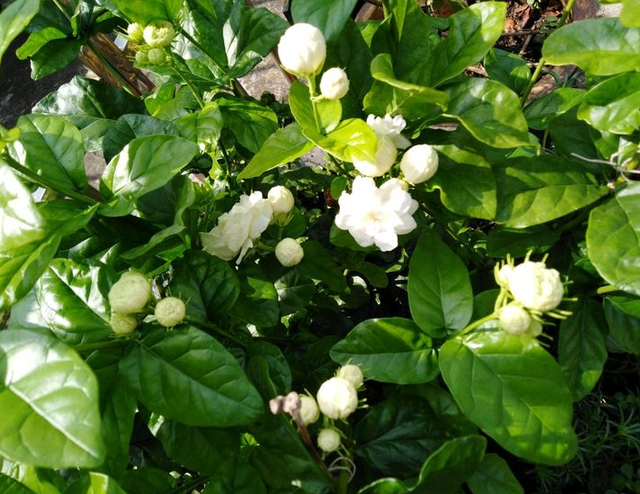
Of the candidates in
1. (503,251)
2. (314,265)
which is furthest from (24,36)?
(503,251)

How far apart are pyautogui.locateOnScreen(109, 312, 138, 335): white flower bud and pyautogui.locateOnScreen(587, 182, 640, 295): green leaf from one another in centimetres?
49

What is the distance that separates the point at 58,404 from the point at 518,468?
81cm

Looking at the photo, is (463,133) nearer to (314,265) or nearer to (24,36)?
(314,265)

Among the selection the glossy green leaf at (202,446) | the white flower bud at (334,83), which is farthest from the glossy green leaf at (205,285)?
the white flower bud at (334,83)

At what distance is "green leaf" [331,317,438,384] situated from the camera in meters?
0.67

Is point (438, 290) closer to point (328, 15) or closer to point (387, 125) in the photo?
point (387, 125)

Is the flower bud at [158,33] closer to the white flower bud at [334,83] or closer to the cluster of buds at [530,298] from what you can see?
the white flower bud at [334,83]

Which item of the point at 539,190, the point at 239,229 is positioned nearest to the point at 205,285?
the point at 239,229

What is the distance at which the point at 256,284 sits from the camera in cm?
76

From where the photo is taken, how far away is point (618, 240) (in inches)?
24.9

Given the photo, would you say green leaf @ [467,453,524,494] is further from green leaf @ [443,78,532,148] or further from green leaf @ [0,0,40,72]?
green leaf @ [0,0,40,72]

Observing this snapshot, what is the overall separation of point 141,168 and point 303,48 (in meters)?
0.22

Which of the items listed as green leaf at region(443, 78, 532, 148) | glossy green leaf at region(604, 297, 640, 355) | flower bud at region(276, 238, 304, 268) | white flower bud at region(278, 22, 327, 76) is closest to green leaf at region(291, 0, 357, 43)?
white flower bud at region(278, 22, 327, 76)

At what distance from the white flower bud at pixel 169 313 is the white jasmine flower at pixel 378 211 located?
201mm
